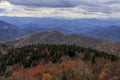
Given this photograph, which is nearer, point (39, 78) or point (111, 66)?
point (39, 78)

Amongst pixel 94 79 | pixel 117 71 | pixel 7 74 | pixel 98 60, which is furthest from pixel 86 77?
pixel 7 74

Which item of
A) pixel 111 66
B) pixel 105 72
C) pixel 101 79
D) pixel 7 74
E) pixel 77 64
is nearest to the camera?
pixel 101 79

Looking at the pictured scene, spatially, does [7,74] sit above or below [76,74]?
below

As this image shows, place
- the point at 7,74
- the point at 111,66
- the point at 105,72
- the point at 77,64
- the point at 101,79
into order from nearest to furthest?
the point at 101,79
the point at 105,72
the point at 111,66
the point at 77,64
the point at 7,74

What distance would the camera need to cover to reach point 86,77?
139000 mm

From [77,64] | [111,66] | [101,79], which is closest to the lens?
[101,79]

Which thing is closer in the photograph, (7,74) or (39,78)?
(39,78)

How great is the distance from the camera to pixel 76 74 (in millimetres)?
144500

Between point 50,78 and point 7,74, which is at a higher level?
point 50,78

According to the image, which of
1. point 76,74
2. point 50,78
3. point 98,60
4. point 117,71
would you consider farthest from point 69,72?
point 98,60

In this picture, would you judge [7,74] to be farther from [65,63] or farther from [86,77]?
[86,77]

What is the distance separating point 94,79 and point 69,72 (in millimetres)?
15340

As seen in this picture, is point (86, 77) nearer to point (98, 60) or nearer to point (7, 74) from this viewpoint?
point (98, 60)

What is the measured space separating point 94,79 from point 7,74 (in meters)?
73.8
